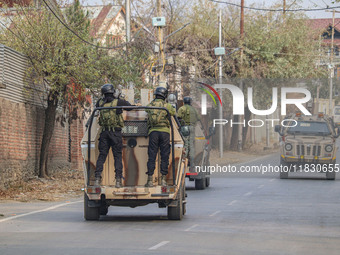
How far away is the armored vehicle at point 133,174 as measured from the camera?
45.8 feet

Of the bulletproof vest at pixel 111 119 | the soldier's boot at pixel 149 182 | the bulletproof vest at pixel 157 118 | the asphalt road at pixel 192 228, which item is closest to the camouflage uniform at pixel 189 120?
the asphalt road at pixel 192 228

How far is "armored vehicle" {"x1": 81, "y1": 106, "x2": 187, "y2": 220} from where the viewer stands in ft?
45.8

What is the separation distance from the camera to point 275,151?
178 feet

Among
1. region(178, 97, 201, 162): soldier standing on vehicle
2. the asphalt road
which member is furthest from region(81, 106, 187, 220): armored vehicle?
region(178, 97, 201, 162): soldier standing on vehicle

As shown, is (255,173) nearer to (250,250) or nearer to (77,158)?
Result: (77,158)

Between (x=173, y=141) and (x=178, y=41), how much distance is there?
38.6 metres

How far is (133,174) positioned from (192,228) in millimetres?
1753

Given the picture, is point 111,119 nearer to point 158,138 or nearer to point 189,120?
point 158,138

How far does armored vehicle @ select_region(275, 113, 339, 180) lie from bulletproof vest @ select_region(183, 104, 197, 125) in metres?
8.92

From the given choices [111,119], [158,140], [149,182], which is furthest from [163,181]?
[111,119]

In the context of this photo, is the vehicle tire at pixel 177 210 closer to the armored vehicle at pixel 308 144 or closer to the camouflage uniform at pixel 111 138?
the camouflage uniform at pixel 111 138

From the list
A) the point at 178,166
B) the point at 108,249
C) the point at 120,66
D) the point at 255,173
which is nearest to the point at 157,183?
the point at 178,166

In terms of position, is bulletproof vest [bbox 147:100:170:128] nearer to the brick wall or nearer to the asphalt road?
the asphalt road

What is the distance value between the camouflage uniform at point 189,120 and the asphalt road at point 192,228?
1.43 meters
